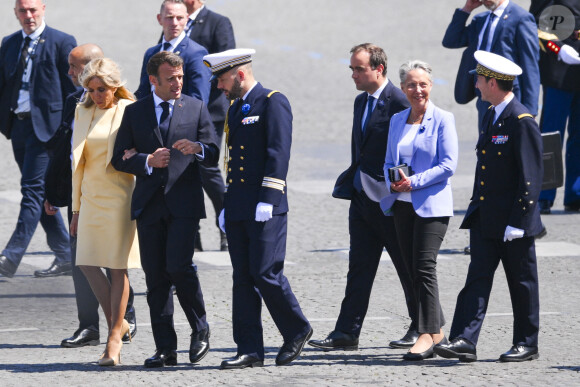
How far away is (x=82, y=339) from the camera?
26.9ft

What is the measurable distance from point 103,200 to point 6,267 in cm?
295

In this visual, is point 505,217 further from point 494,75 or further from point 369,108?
point 369,108

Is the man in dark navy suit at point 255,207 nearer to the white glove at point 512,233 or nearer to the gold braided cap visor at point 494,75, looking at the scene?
the gold braided cap visor at point 494,75

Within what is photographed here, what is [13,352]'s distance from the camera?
→ 26.2 feet

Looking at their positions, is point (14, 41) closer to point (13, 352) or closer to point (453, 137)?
point (13, 352)

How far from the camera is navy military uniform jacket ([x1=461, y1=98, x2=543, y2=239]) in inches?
293

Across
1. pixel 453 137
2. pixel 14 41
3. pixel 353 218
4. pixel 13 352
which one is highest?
pixel 14 41

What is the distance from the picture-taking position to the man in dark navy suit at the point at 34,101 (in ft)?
35.1

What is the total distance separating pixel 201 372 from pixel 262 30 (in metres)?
19.7

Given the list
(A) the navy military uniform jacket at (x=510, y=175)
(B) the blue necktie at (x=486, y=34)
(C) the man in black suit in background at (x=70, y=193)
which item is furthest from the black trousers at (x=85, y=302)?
(B) the blue necktie at (x=486, y=34)

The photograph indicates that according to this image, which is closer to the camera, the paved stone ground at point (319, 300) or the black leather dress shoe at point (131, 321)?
the paved stone ground at point (319, 300)

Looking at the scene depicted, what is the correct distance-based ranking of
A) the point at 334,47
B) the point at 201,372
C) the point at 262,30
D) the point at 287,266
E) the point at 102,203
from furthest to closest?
the point at 262,30, the point at 334,47, the point at 287,266, the point at 102,203, the point at 201,372

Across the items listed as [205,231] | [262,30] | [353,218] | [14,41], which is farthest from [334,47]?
[353,218]

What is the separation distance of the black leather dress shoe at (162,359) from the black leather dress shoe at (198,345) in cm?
11
